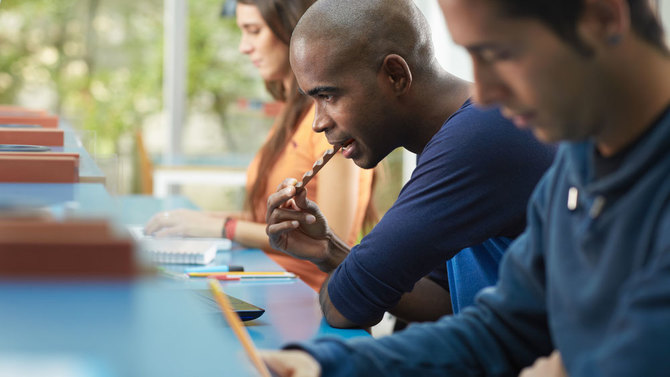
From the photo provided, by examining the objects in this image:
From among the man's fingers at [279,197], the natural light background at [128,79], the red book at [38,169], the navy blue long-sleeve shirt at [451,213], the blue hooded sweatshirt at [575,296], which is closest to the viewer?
the blue hooded sweatshirt at [575,296]

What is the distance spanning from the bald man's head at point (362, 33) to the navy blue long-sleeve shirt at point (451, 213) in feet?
0.69

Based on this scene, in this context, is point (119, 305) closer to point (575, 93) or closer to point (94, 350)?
point (94, 350)

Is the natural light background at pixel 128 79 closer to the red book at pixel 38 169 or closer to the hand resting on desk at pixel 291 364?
the red book at pixel 38 169

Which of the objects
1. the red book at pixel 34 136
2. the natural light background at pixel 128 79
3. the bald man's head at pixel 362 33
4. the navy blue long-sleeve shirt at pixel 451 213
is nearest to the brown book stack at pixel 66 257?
the navy blue long-sleeve shirt at pixel 451 213

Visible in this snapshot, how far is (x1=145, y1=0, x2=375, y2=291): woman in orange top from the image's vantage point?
2.04 metres

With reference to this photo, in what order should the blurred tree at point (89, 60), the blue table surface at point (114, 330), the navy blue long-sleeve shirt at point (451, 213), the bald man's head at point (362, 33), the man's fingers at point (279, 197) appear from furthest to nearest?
the blurred tree at point (89, 60) → the man's fingers at point (279, 197) → the bald man's head at point (362, 33) → the navy blue long-sleeve shirt at point (451, 213) → the blue table surface at point (114, 330)

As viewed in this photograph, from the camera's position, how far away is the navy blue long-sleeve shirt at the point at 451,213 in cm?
128

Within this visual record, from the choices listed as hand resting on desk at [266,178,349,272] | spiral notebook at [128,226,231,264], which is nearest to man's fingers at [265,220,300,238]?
hand resting on desk at [266,178,349,272]

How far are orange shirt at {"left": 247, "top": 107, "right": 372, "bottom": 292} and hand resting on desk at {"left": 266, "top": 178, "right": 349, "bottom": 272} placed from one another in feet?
1.38

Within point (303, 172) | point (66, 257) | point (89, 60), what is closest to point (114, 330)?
point (66, 257)

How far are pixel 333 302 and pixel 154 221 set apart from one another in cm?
96

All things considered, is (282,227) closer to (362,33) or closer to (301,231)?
(301,231)

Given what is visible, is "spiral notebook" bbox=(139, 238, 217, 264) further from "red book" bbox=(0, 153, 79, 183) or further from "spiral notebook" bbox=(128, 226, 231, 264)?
"red book" bbox=(0, 153, 79, 183)

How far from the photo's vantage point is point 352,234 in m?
2.09
